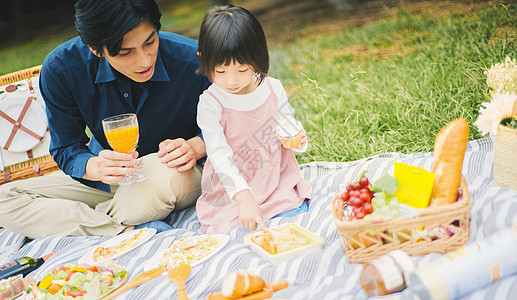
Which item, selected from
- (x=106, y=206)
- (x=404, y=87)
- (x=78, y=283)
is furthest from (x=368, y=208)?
(x=404, y=87)

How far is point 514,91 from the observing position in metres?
2.05

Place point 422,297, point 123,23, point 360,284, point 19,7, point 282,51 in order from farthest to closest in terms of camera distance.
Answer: point 19,7 < point 282,51 < point 123,23 < point 360,284 < point 422,297

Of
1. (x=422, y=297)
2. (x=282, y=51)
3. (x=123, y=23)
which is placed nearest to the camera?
(x=422, y=297)

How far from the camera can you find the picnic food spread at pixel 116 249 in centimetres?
236

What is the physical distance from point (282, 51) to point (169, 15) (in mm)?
3557

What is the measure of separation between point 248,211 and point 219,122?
1.71 feet

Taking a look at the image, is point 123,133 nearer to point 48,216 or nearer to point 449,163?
point 48,216

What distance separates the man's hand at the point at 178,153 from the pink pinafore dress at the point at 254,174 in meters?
0.13

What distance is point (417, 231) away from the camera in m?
1.73

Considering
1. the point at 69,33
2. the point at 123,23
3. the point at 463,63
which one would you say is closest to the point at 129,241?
the point at 123,23

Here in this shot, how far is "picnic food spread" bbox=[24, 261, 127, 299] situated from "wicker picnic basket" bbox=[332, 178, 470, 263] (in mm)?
978

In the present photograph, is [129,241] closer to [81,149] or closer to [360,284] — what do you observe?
[81,149]

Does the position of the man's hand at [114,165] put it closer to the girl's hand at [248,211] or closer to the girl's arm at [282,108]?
the girl's hand at [248,211]

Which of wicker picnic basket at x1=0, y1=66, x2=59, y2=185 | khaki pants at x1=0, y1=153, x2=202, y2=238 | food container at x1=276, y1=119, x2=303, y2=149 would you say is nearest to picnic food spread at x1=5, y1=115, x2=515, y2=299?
food container at x1=276, y1=119, x2=303, y2=149
